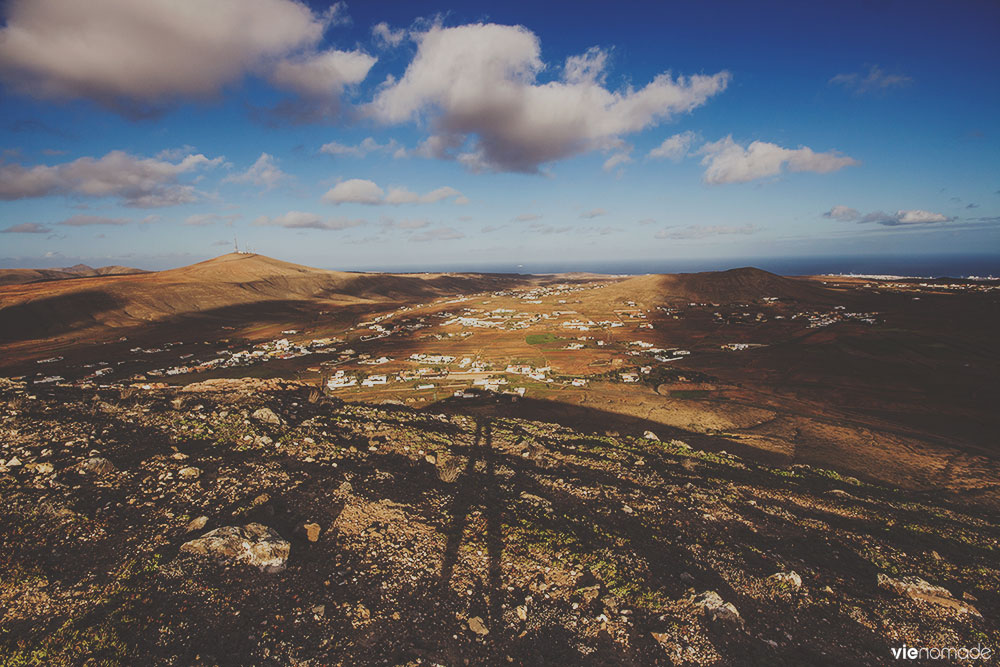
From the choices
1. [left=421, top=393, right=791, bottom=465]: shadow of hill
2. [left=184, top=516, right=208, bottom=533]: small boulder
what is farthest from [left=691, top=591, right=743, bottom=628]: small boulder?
[left=421, top=393, right=791, bottom=465]: shadow of hill

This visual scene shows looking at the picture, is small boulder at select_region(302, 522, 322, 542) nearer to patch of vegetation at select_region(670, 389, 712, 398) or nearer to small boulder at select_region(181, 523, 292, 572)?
small boulder at select_region(181, 523, 292, 572)

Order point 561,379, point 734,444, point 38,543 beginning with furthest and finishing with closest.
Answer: point 561,379 → point 734,444 → point 38,543

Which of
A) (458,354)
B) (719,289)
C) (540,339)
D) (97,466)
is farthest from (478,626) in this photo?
(719,289)

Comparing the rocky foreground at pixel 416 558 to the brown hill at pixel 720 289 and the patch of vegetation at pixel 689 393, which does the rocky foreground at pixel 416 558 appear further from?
the brown hill at pixel 720 289

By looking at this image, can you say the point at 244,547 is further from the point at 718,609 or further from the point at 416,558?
the point at 718,609

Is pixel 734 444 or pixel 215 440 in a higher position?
pixel 215 440

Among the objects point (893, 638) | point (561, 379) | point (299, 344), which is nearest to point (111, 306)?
point (299, 344)

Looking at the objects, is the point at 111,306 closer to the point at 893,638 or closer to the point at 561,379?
the point at 561,379
